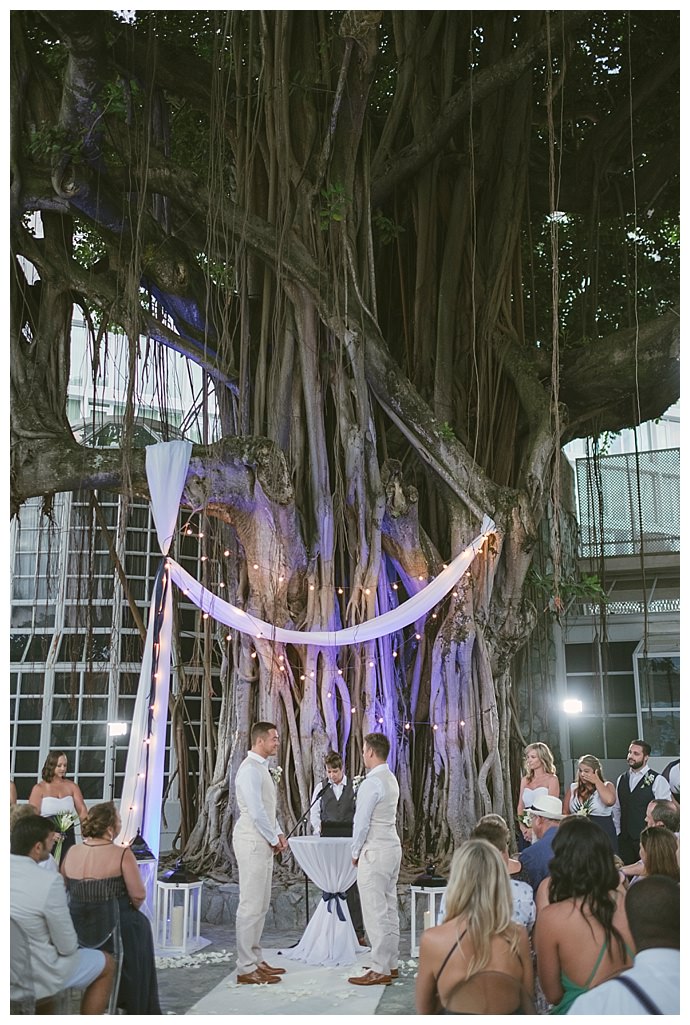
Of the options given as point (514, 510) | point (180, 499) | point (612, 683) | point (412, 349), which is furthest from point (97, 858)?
point (612, 683)

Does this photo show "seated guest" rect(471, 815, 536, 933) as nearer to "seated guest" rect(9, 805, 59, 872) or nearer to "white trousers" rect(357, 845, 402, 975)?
"white trousers" rect(357, 845, 402, 975)

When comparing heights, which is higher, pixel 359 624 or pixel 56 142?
pixel 56 142

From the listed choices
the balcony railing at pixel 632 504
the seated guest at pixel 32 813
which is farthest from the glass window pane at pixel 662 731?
the seated guest at pixel 32 813

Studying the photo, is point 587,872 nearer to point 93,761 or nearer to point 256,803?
point 256,803

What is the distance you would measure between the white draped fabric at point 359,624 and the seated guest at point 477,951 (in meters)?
2.59

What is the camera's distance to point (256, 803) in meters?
3.97

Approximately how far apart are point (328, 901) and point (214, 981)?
556 mm

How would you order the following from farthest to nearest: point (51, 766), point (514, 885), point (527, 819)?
1. point (51, 766)
2. point (527, 819)
3. point (514, 885)

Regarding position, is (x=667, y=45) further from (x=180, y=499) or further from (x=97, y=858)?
(x=97, y=858)

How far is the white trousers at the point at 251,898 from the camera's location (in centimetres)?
388

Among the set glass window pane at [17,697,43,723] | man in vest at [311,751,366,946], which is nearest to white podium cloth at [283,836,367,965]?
man in vest at [311,751,366,946]

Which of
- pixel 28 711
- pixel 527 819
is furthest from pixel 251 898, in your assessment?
pixel 28 711

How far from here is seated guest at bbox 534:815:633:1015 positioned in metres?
2.46

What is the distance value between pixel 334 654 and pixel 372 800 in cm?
148
